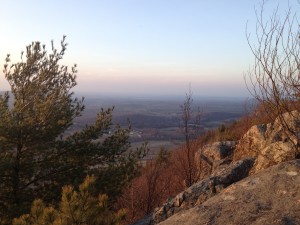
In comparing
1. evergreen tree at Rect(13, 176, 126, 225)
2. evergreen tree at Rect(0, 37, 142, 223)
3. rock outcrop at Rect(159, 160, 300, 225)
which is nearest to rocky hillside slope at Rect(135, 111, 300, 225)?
rock outcrop at Rect(159, 160, 300, 225)

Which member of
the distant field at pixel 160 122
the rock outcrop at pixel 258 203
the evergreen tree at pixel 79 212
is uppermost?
Answer: the rock outcrop at pixel 258 203

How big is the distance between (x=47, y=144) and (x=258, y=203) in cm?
705

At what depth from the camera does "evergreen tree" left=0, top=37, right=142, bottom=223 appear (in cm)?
918

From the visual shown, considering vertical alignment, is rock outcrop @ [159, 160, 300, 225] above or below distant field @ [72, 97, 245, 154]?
above

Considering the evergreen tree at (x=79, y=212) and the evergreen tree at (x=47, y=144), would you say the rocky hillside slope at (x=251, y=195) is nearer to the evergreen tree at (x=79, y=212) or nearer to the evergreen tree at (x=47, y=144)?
the evergreen tree at (x=79, y=212)

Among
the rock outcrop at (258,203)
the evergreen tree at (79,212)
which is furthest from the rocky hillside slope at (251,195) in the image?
the evergreen tree at (79,212)

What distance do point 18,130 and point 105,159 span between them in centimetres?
294

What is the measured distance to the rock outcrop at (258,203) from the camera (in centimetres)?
379

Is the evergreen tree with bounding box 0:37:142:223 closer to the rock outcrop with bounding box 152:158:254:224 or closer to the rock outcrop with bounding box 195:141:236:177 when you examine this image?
the rock outcrop with bounding box 195:141:236:177

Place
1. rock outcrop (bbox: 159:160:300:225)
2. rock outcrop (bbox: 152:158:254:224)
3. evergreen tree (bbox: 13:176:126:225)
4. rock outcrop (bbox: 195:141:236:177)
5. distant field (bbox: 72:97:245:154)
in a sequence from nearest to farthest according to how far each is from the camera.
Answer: rock outcrop (bbox: 159:160:300:225) < evergreen tree (bbox: 13:176:126:225) < rock outcrop (bbox: 152:158:254:224) < rock outcrop (bbox: 195:141:236:177) < distant field (bbox: 72:97:245:154)

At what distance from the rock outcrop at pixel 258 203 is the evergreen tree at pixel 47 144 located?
5.62 meters

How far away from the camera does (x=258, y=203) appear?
4.08 metres

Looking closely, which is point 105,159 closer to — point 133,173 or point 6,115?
point 133,173

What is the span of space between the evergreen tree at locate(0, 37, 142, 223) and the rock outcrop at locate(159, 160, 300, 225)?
5624 millimetres
